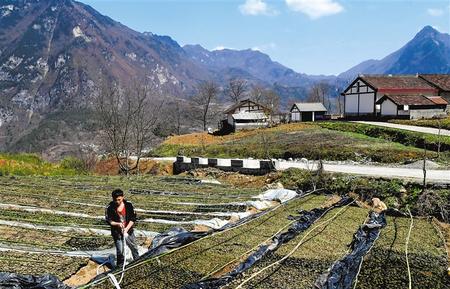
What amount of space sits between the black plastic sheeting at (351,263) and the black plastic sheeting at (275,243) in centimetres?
133

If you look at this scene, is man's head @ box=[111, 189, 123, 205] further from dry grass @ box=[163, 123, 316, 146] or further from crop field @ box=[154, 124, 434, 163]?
dry grass @ box=[163, 123, 316, 146]

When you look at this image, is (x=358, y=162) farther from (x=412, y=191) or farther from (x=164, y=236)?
(x=164, y=236)

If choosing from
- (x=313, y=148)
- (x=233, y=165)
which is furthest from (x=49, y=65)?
(x=233, y=165)

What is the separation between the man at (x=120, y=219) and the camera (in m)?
7.60

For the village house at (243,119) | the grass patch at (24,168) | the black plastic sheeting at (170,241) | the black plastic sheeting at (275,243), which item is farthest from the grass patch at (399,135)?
the grass patch at (24,168)

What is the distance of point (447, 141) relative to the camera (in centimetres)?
2180

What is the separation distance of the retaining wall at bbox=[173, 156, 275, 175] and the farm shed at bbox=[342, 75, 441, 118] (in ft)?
66.6

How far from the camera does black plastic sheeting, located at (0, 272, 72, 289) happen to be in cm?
671

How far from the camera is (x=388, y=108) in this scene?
36500 millimetres

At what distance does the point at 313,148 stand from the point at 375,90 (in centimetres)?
1605

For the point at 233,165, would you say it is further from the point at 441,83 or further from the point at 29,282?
the point at 441,83

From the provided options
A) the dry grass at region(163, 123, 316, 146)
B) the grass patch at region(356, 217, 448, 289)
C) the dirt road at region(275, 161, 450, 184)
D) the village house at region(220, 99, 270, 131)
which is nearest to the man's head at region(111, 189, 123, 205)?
the grass patch at region(356, 217, 448, 289)

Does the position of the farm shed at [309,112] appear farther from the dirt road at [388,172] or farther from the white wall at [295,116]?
the dirt road at [388,172]

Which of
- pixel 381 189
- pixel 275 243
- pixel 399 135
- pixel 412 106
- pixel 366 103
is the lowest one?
pixel 381 189
